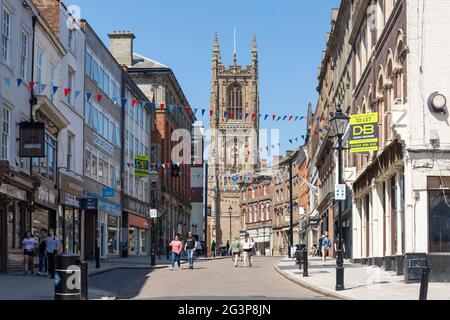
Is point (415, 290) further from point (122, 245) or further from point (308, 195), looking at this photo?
point (308, 195)

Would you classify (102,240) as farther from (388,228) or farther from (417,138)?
(417,138)

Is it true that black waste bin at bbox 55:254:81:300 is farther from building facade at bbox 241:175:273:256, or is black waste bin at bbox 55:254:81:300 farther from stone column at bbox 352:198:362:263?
building facade at bbox 241:175:273:256

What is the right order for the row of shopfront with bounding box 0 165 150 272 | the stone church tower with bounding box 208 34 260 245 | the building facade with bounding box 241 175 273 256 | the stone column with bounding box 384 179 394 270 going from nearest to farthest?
the row of shopfront with bounding box 0 165 150 272
the stone column with bounding box 384 179 394 270
the building facade with bounding box 241 175 273 256
the stone church tower with bounding box 208 34 260 245

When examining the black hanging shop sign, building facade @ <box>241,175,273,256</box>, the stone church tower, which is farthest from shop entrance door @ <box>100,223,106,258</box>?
the stone church tower

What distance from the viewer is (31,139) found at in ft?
95.8

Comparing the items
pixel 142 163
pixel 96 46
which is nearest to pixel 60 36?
pixel 96 46

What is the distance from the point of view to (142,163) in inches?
2148

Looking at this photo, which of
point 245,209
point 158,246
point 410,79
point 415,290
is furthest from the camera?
point 245,209

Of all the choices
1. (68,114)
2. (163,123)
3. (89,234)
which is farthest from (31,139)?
(163,123)

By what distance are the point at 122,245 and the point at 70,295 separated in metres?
41.4

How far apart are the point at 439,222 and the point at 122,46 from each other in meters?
47.8

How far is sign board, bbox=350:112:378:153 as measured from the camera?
28.8 meters

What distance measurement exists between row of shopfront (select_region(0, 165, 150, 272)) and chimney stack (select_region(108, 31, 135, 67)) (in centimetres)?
1457

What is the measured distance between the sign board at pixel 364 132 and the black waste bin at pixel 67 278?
53.1 ft
